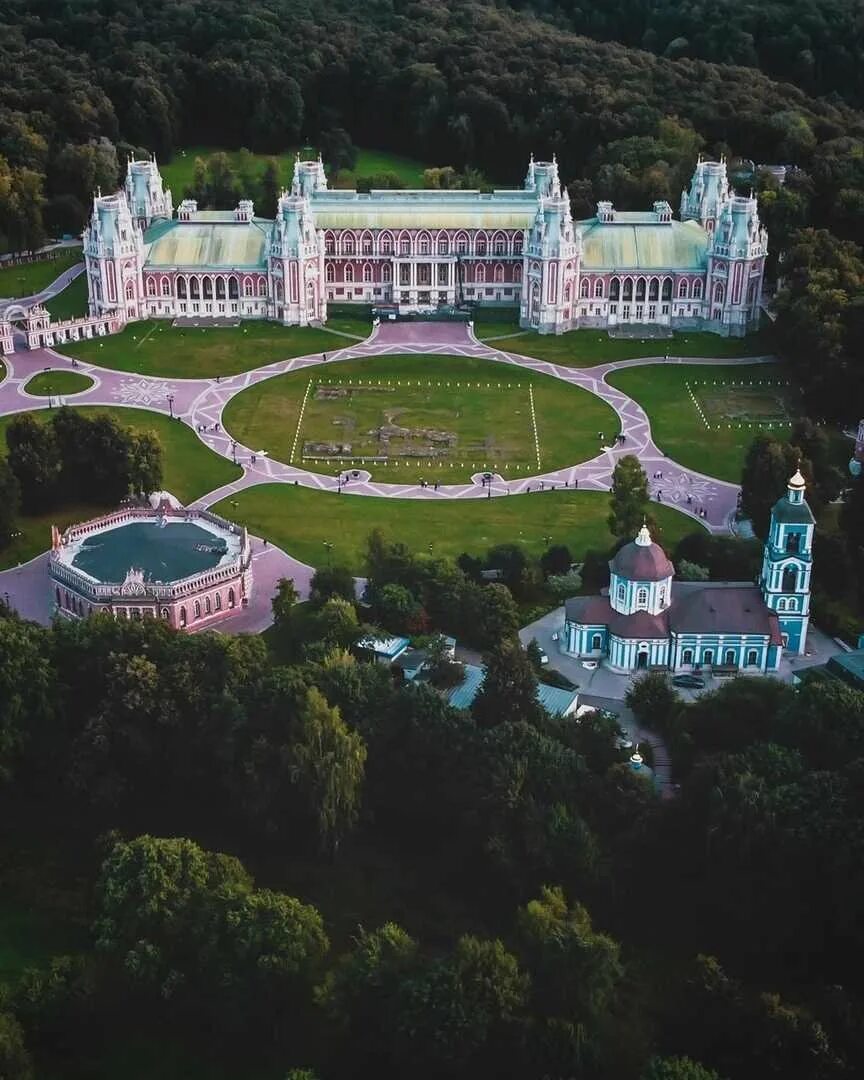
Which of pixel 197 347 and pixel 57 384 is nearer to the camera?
pixel 57 384

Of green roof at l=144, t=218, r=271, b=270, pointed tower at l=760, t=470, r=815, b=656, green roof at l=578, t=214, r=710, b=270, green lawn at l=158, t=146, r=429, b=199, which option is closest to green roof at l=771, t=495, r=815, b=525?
pointed tower at l=760, t=470, r=815, b=656

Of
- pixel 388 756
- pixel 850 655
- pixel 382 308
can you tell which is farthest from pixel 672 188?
pixel 388 756

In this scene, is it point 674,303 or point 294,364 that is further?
point 674,303

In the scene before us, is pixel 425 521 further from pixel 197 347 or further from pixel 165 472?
pixel 197 347

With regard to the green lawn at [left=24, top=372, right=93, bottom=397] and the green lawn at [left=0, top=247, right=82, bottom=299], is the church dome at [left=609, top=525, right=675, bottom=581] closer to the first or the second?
the green lawn at [left=24, top=372, right=93, bottom=397]

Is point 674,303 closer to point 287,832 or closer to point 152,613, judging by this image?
point 152,613

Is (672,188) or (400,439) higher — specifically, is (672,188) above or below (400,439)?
above

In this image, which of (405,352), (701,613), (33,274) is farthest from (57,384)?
(701,613)
